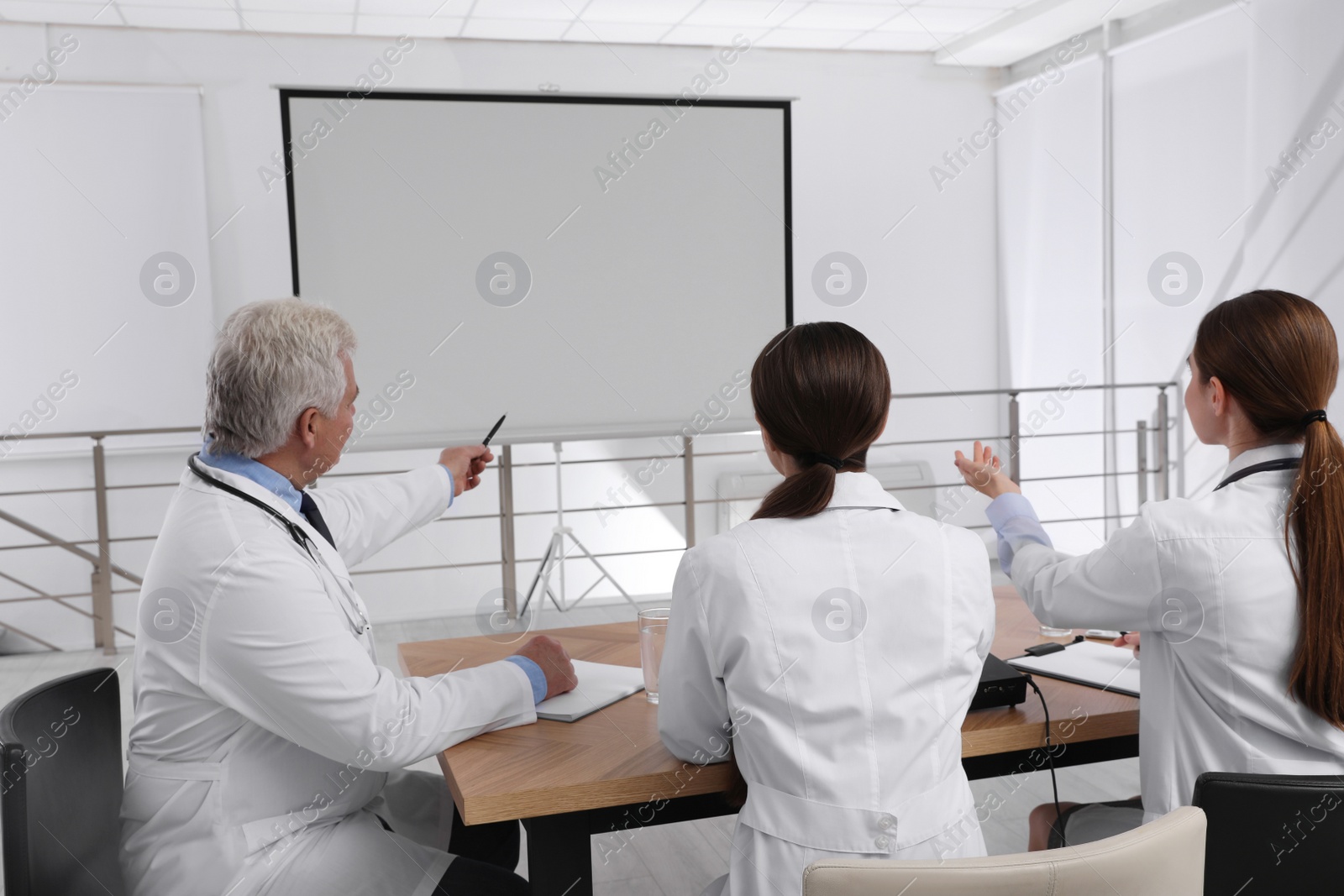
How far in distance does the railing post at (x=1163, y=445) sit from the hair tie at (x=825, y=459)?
3786 mm

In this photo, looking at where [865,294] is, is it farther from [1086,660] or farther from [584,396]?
[1086,660]

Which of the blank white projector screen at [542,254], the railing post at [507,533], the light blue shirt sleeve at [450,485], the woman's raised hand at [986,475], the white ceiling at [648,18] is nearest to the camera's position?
the woman's raised hand at [986,475]

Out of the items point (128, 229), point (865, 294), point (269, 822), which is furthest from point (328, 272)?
point (269, 822)

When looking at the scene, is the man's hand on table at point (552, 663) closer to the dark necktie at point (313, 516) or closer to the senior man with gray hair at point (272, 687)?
the senior man with gray hair at point (272, 687)

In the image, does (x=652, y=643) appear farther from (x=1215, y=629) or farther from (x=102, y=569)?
→ (x=102, y=569)

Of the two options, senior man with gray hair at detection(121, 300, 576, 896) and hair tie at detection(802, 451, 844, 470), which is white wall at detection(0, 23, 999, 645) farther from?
hair tie at detection(802, 451, 844, 470)

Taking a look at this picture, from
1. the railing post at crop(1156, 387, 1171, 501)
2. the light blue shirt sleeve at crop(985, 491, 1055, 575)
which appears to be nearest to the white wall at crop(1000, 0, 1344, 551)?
the railing post at crop(1156, 387, 1171, 501)

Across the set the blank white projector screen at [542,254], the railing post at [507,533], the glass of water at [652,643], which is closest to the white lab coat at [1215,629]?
the glass of water at [652,643]

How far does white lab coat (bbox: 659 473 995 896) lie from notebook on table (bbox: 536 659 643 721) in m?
0.23

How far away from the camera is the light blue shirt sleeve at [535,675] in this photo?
1342 mm

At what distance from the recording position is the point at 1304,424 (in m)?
1.25

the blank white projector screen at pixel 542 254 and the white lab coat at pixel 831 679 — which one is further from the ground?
the blank white projector screen at pixel 542 254

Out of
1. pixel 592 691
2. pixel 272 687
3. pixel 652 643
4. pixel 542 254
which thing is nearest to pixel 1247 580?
pixel 652 643

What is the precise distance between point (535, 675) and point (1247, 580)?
34.0 inches
